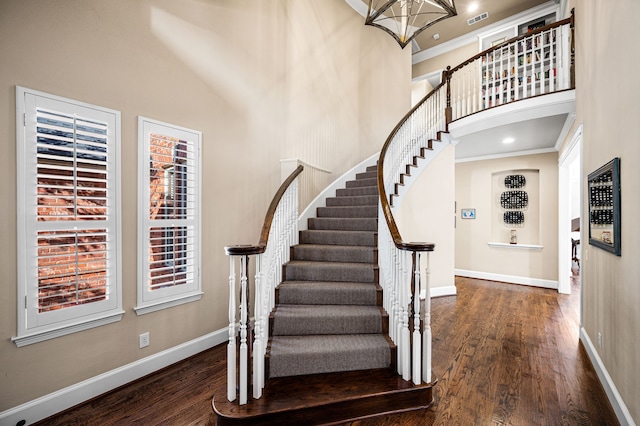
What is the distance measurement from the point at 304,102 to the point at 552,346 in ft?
15.0

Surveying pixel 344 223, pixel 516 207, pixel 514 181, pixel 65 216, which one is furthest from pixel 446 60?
pixel 65 216

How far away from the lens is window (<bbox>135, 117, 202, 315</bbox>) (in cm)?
262

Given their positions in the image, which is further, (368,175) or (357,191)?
(368,175)

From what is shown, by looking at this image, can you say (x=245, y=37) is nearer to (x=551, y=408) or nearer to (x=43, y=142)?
(x=43, y=142)

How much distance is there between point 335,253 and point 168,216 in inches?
72.9

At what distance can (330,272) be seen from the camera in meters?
3.20

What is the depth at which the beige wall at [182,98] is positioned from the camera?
1973mm

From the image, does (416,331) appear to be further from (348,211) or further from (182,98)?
(182,98)

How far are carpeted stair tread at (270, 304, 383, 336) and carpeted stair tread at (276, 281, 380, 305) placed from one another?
0.20 m

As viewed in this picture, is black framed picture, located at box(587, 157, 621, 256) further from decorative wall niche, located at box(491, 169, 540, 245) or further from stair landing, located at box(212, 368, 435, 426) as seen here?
decorative wall niche, located at box(491, 169, 540, 245)

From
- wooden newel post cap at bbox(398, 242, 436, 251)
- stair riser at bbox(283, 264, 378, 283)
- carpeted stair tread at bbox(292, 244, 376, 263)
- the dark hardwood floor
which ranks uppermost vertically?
wooden newel post cap at bbox(398, 242, 436, 251)

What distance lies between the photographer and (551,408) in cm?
221

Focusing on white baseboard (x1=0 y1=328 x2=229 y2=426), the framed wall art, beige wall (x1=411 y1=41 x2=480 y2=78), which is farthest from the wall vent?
white baseboard (x1=0 y1=328 x2=229 y2=426)

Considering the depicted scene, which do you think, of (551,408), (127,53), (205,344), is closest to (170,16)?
(127,53)
